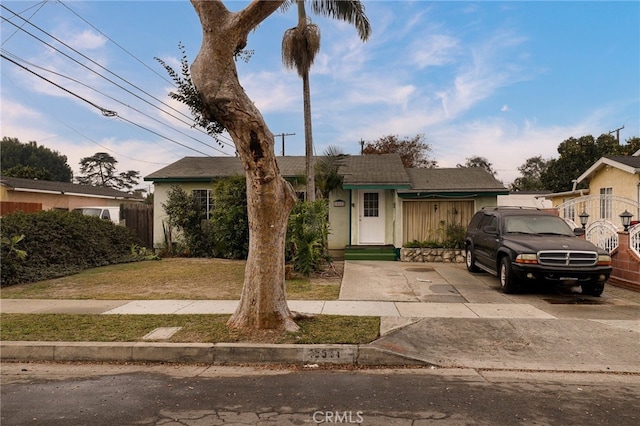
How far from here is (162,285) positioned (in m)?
10.3

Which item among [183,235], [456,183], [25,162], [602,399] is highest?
[25,162]

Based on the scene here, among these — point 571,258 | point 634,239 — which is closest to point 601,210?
point 634,239

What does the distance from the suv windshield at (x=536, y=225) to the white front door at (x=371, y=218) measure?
19.8ft

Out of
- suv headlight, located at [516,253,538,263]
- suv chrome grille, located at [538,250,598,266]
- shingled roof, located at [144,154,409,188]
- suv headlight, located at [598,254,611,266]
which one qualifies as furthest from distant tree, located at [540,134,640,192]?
suv headlight, located at [516,253,538,263]

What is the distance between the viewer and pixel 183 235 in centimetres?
1587

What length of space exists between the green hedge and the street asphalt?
7.49 ft

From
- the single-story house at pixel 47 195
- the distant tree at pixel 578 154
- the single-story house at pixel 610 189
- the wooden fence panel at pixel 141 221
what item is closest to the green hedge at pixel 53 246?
the wooden fence panel at pixel 141 221

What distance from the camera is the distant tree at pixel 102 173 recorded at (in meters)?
71.7

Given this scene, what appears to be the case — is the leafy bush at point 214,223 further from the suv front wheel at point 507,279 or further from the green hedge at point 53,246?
the suv front wheel at point 507,279

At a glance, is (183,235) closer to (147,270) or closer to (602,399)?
(147,270)

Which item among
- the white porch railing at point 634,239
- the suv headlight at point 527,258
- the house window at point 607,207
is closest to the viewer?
the suv headlight at point 527,258

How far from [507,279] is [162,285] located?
26.9 ft

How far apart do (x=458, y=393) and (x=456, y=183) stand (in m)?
12.2

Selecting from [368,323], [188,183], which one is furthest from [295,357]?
[188,183]
